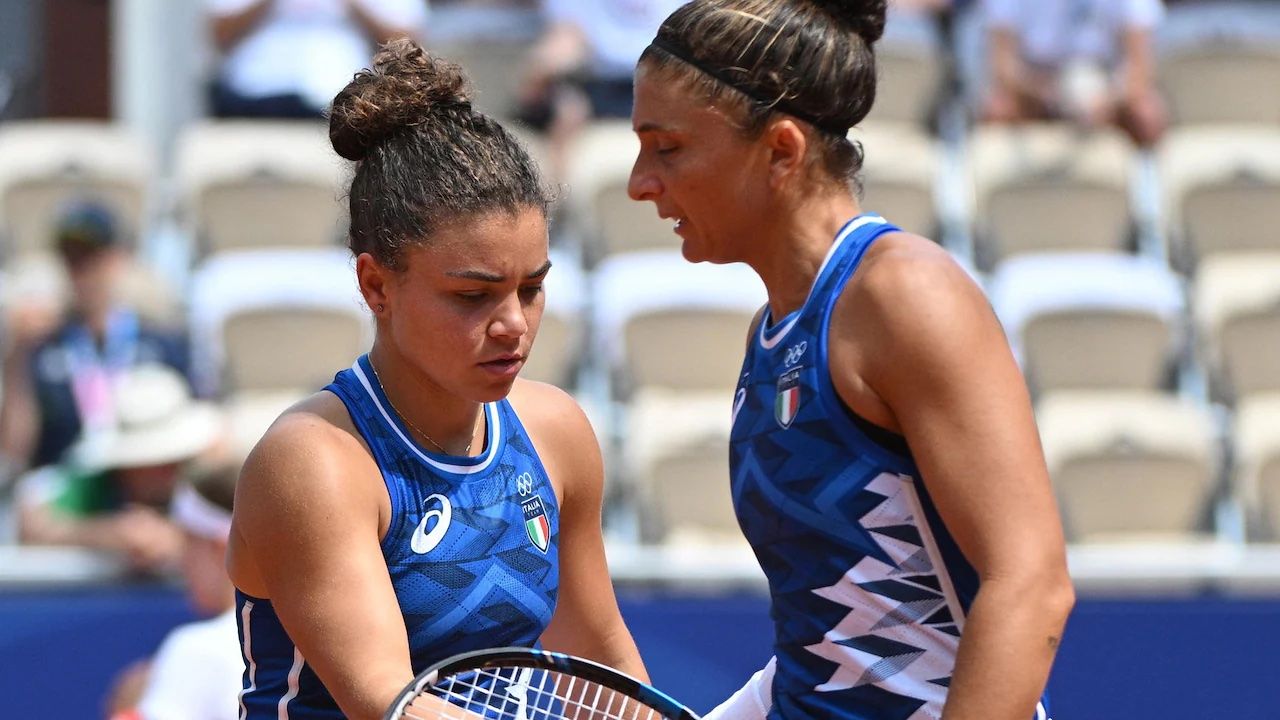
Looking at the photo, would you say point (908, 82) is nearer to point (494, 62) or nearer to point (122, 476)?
point (494, 62)

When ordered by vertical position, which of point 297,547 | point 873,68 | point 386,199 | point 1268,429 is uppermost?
point 873,68

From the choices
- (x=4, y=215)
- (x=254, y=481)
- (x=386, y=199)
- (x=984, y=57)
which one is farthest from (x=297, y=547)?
(x=984, y=57)

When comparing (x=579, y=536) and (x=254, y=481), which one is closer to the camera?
(x=254, y=481)

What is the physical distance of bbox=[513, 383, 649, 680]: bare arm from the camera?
90.9 inches

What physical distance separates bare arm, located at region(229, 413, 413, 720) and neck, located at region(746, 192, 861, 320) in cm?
56

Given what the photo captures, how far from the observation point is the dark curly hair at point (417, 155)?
6.66ft

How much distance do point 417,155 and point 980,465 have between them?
0.74 metres

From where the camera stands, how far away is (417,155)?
206 cm

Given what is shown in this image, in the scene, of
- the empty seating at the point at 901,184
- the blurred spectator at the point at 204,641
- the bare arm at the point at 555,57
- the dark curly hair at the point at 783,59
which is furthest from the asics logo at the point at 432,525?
the bare arm at the point at 555,57

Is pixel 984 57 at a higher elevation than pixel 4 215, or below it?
higher

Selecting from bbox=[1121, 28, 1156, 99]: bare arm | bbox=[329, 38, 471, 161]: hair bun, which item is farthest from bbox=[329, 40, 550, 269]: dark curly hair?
bbox=[1121, 28, 1156, 99]: bare arm

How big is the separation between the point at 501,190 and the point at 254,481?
437mm

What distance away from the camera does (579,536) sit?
2330mm

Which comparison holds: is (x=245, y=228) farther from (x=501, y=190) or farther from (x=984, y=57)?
(x=501, y=190)
